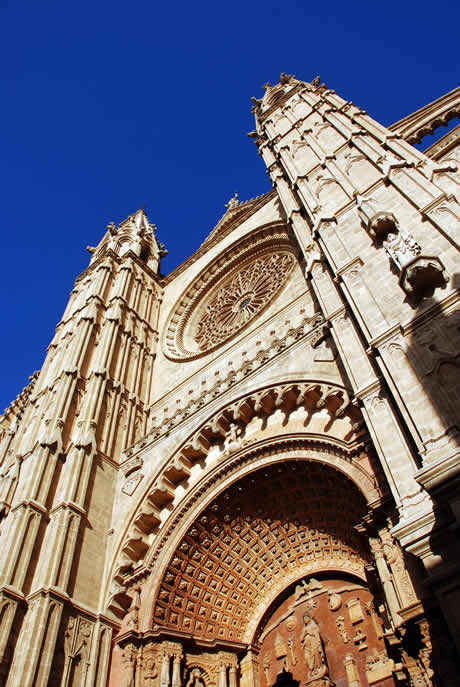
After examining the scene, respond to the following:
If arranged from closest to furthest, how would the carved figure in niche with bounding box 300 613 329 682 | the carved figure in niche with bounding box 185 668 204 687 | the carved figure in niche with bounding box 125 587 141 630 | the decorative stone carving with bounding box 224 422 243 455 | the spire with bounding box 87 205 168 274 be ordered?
the carved figure in niche with bounding box 300 613 329 682 < the carved figure in niche with bounding box 185 668 204 687 < the carved figure in niche with bounding box 125 587 141 630 < the decorative stone carving with bounding box 224 422 243 455 < the spire with bounding box 87 205 168 274

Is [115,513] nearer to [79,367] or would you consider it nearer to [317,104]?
[79,367]

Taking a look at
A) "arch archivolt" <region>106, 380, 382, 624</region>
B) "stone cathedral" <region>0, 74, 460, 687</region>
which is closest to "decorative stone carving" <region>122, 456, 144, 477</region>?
"stone cathedral" <region>0, 74, 460, 687</region>

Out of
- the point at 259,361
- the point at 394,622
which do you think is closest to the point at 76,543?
the point at 259,361

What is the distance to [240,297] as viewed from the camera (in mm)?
17094

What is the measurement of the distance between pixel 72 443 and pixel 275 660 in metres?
6.29

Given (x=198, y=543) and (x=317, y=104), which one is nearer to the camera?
(x=198, y=543)

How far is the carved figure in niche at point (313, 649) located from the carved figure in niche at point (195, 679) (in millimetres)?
1886

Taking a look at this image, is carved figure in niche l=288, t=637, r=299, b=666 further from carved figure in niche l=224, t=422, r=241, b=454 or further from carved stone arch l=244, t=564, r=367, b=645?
carved figure in niche l=224, t=422, r=241, b=454

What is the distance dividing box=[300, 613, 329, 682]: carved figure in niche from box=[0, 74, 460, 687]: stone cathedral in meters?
0.03

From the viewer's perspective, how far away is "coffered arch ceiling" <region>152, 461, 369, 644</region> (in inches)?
374

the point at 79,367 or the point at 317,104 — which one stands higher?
the point at 317,104

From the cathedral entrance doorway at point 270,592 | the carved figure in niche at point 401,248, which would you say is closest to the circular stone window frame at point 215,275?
the cathedral entrance doorway at point 270,592

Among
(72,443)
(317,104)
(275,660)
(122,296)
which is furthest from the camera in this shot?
(122,296)

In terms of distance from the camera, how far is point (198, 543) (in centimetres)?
1030
